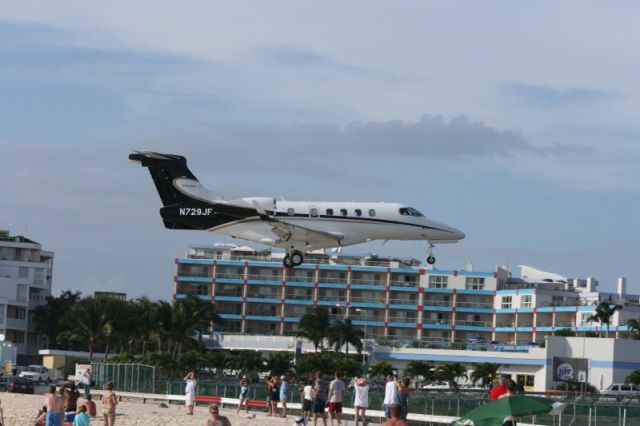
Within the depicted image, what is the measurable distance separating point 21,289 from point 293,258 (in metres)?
80.5

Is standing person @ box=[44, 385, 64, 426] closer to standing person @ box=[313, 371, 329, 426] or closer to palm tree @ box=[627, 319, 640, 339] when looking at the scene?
standing person @ box=[313, 371, 329, 426]

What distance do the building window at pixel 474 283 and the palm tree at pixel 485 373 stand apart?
36.4 m

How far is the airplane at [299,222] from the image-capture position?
186 feet

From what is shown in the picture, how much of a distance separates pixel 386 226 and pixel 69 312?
232ft

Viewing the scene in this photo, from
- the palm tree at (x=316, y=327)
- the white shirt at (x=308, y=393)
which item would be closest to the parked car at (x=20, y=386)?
the white shirt at (x=308, y=393)

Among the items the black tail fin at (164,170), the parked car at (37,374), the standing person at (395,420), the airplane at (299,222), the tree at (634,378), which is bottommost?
the parked car at (37,374)

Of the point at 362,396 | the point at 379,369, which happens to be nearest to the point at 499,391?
the point at 362,396

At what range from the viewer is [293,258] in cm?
5675

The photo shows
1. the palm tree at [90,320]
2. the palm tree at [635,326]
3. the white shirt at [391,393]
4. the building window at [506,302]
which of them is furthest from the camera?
the building window at [506,302]

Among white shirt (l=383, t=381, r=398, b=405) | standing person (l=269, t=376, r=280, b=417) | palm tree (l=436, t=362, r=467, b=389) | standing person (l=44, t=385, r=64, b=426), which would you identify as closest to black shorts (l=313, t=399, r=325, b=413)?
white shirt (l=383, t=381, r=398, b=405)

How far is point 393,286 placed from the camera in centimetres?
13775

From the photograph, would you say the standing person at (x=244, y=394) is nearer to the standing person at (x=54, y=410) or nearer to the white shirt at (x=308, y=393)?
the white shirt at (x=308, y=393)

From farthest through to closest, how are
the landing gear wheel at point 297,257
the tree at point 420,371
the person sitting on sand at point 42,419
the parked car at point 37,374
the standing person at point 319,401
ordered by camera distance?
the tree at point 420,371 → the parked car at point 37,374 → the landing gear wheel at point 297,257 → the standing person at point 319,401 → the person sitting on sand at point 42,419

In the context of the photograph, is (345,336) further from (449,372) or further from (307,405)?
(307,405)
